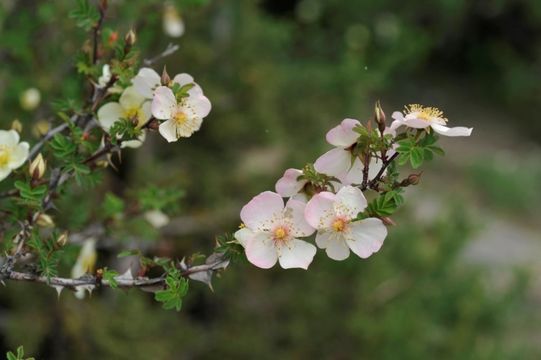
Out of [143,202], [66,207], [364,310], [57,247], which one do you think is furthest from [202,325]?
[57,247]

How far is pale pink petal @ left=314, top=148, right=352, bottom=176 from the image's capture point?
3.52 feet

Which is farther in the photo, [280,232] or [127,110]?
[127,110]

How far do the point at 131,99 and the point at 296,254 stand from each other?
0.40 metres

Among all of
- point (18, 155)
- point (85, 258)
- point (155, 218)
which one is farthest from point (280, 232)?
point (155, 218)

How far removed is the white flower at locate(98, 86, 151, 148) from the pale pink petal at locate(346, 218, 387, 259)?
0.38 meters

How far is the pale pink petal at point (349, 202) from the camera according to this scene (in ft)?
3.34

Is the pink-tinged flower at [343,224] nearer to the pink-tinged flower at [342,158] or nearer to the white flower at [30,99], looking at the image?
the pink-tinged flower at [342,158]

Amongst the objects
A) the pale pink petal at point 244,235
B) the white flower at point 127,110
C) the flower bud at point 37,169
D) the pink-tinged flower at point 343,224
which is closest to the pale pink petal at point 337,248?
the pink-tinged flower at point 343,224

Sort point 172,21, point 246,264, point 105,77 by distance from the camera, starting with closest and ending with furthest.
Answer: point 105,77, point 172,21, point 246,264

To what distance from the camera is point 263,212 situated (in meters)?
1.06

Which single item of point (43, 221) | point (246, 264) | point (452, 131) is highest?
point (452, 131)

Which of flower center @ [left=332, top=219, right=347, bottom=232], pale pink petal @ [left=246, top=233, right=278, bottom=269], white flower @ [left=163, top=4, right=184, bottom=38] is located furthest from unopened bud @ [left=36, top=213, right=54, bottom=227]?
white flower @ [left=163, top=4, right=184, bottom=38]

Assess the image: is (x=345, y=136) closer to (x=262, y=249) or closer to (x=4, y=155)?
(x=262, y=249)

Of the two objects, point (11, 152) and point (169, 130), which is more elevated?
point (169, 130)
